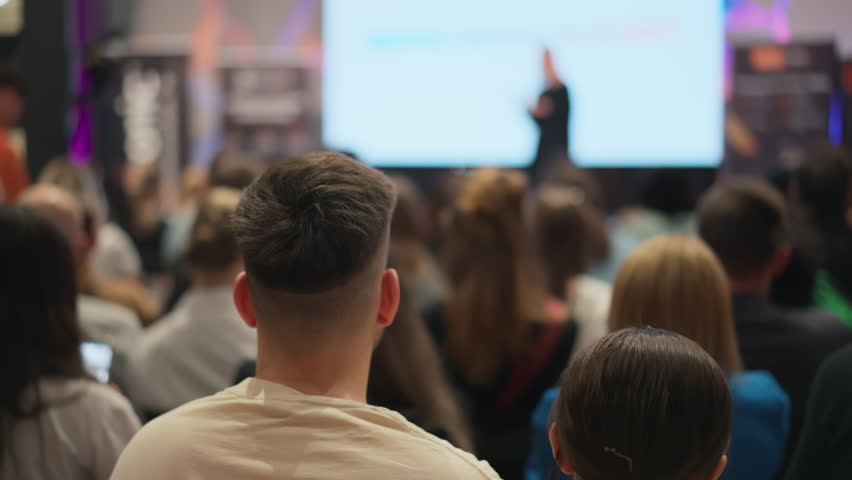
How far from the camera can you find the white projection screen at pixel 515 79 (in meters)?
6.92

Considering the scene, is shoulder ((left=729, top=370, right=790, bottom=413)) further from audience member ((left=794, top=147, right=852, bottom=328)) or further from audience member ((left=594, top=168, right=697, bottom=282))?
audience member ((left=594, top=168, right=697, bottom=282))

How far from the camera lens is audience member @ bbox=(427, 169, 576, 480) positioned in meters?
2.52

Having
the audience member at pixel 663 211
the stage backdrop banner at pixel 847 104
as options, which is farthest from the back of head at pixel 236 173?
the stage backdrop banner at pixel 847 104

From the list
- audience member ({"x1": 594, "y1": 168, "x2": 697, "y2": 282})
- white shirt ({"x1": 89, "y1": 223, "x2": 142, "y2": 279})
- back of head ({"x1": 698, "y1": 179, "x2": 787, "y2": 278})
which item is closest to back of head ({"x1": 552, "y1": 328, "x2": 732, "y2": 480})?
back of head ({"x1": 698, "y1": 179, "x2": 787, "y2": 278})

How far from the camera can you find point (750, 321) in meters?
2.15

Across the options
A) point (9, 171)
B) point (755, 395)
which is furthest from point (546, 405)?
point (9, 171)

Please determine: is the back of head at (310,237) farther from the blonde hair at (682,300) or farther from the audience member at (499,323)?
the audience member at (499,323)

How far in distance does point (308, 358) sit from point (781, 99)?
703 centimetres

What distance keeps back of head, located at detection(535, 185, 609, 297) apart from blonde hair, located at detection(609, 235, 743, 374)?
45.9 inches

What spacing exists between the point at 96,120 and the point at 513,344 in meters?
6.78

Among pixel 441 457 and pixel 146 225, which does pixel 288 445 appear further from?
pixel 146 225

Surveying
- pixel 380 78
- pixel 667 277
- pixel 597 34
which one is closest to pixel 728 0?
pixel 597 34

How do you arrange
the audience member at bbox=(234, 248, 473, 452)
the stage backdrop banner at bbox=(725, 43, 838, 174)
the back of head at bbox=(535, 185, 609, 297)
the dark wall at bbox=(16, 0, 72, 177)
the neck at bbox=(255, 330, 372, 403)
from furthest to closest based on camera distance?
the stage backdrop banner at bbox=(725, 43, 838, 174) → the dark wall at bbox=(16, 0, 72, 177) → the back of head at bbox=(535, 185, 609, 297) → the audience member at bbox=(234, 248, 473, 452) → the neck at bbox=(255, 330, 372, 403)

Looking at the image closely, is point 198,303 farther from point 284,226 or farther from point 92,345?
point 284,226
